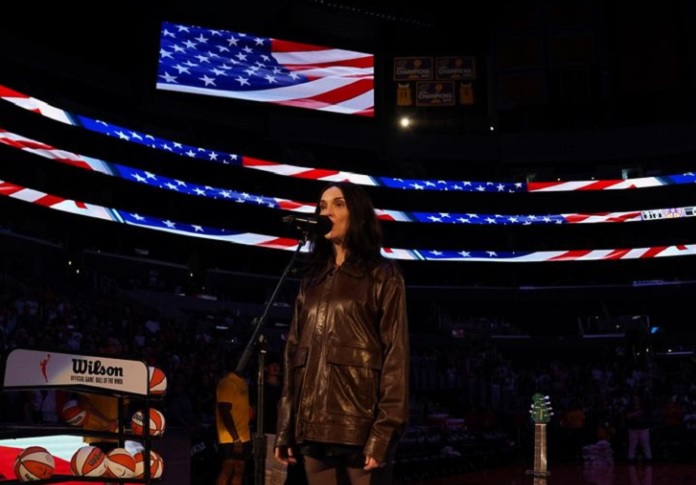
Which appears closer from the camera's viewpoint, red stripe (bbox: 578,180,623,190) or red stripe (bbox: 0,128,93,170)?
red stripe (bbox: 0,128,93,170)

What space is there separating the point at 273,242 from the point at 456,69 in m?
10.9

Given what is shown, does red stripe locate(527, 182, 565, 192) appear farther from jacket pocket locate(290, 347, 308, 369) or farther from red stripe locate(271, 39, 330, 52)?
jacket pocket locate(290, 347, 308, 369)

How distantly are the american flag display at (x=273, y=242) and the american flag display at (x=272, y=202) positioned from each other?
123cm

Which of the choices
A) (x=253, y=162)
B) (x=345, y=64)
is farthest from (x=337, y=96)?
(x=253, y=162)

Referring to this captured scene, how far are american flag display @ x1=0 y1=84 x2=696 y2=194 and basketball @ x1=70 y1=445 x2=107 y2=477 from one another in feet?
74.8

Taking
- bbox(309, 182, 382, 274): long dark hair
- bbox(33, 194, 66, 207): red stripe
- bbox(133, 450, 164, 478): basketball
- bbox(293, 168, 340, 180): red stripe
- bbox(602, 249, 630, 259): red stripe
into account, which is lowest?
bbox(133, 450, 164, 478): basketball

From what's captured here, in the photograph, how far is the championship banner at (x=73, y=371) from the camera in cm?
385

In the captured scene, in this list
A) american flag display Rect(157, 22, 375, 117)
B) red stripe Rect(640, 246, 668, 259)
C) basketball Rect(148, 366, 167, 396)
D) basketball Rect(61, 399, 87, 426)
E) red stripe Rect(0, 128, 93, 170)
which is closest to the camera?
basketball Rect(148, 366, 167, 396)

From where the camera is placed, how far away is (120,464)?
420cm

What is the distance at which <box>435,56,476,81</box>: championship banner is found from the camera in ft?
87.7

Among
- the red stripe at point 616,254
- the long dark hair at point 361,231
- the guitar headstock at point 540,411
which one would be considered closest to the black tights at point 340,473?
the long dark hair at point 361,231

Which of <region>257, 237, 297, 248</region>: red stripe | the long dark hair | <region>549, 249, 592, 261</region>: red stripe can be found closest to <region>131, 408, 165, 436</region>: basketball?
the long dark hair

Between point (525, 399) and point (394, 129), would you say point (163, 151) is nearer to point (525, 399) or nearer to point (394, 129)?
point (394, 129)

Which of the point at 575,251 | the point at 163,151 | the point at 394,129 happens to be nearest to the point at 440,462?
the point at 163,151
